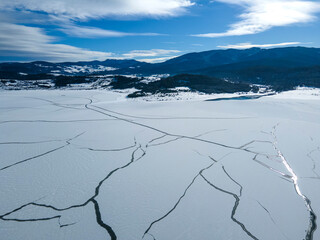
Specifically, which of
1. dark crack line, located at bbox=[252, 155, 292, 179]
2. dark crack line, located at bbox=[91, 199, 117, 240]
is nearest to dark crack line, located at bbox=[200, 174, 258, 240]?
dark crack line, located at bbox=[252, 155, 292, 179]

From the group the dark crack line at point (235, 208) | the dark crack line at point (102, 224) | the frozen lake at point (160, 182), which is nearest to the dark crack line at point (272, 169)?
the frozen lake at point (160, 182)

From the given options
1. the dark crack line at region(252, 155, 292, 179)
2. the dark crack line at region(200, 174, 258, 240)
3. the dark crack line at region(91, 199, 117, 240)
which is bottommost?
the dark crack line at region(91, 199, 117, 240)

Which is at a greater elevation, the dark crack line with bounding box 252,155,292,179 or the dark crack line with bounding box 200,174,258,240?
the dark crack line with bounding box 252,155,292,179

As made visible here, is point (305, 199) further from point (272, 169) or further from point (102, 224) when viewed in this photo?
point (102, 224)

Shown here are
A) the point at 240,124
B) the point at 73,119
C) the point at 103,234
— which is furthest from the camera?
the point at 73,119

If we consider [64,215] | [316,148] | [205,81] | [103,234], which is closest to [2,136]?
[64,215]

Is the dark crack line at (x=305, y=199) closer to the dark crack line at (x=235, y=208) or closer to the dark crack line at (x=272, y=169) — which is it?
the dark crack line at (x=272, y=169)

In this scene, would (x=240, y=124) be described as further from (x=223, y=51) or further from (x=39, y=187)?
(x=223, y=51)

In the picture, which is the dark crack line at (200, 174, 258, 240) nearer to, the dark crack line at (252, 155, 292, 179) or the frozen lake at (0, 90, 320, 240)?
the frozen lake at (0, 90, 320, 240)
